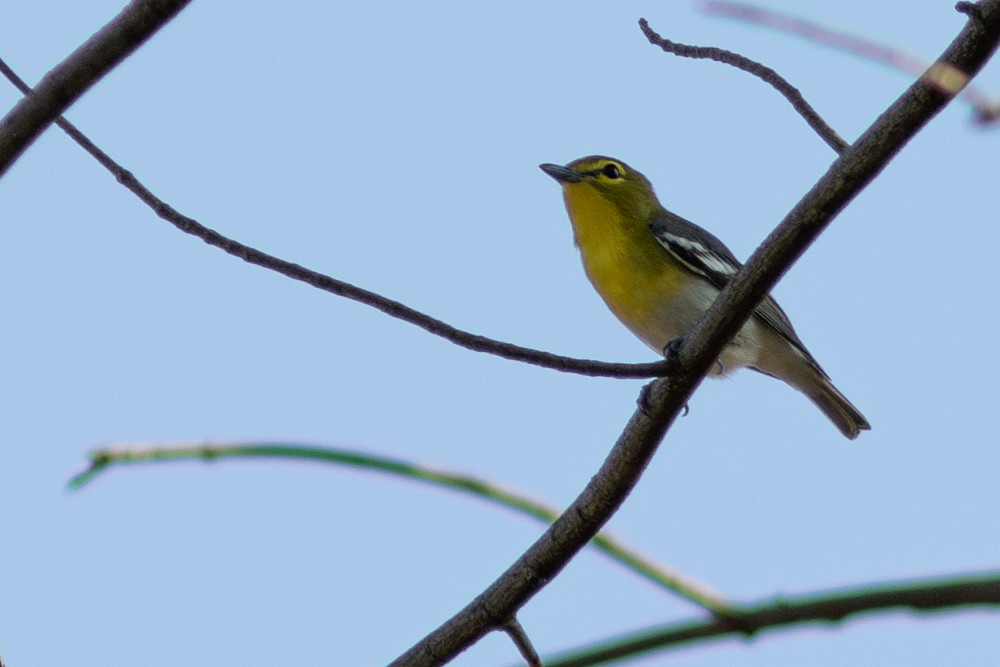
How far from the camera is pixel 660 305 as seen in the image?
294 inches

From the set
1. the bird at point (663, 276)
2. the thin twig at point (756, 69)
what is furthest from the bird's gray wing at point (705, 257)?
the thin twig at point (756, 69)

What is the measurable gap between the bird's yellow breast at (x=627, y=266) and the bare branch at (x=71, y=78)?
15.9 feet

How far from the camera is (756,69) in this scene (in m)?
3.53

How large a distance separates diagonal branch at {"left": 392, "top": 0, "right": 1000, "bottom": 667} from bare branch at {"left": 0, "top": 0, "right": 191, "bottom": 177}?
5.54 feet

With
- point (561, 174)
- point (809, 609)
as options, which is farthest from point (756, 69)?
point (561, 174)

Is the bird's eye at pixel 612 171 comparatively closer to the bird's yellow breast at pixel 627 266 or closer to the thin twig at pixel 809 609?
the bird's yellow breast at pixel 627 266

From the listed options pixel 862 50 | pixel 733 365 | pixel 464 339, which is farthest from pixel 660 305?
pixel 862 50

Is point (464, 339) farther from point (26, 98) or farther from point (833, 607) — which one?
point (833, 607)

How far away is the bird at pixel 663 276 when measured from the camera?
24.6ft

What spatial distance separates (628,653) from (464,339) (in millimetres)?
1892

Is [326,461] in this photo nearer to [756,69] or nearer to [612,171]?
[756,69]

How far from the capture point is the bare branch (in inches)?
120

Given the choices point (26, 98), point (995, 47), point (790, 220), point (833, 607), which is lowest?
point (833, 607)

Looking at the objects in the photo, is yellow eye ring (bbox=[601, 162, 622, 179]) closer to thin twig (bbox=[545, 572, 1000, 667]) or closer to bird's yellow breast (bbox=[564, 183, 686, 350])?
bird's yellow breast (bbox=[564, 183, 686, 350])
